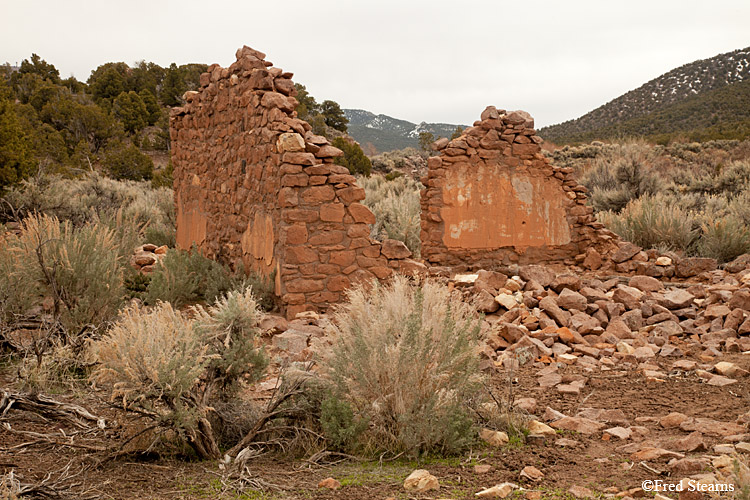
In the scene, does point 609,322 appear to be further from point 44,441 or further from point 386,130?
point 386,130

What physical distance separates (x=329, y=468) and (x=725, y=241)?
837cm

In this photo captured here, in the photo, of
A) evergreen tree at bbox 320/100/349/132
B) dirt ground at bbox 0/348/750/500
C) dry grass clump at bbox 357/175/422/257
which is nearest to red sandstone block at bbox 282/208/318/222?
dirt ground at bbox 0/348/750/500

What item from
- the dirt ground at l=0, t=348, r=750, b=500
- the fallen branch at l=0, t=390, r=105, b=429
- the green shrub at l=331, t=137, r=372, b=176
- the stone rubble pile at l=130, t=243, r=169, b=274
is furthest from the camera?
the green shrub at l=331, t=137, r=372, b=176

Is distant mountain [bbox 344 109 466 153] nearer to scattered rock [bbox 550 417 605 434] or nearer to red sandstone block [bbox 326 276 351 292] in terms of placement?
red sandstone block [bbox 326 276 351 292]

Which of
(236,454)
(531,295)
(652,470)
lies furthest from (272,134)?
(652,470)

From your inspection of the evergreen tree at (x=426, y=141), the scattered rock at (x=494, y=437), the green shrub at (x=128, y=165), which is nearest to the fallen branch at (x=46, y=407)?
the scattered rock at (x=494, y=437)

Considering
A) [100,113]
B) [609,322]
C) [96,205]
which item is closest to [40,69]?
[100,113]

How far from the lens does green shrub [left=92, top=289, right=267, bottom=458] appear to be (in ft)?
10.3

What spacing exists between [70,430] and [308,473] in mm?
1493

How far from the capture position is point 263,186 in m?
7.24

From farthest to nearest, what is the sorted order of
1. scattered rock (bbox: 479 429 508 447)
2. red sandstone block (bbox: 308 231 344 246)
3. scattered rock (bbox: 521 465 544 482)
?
red sandstone block (bbox: 308 231 344 246)
scattered rock (bbox: 479 429 508 447)
scattered rock (bbox: 521 465 544 482)

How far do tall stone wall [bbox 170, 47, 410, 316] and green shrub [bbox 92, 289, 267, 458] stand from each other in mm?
2954

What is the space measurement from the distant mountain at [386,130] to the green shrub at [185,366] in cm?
4194

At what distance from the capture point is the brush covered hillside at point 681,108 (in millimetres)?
33406
